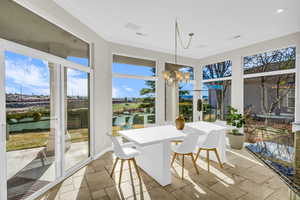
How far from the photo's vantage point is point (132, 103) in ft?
14.7

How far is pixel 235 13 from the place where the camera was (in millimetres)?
2676

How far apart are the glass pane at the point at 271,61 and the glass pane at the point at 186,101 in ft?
6.70

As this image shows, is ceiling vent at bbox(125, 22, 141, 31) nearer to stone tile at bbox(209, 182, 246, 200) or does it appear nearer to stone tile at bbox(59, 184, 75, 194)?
stone tile at bbox(59, 184, 75, 194)

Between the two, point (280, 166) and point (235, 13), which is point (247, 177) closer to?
point (280, 166)

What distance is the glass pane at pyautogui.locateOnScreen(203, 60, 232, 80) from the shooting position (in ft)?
15.9

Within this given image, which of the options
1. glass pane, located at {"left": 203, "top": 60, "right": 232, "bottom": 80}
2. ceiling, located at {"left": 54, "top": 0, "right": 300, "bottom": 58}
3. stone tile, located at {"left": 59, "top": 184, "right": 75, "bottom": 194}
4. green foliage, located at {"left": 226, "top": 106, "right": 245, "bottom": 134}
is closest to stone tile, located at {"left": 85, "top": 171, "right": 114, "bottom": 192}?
stone tile, located at {"left": 59, "top": 184, "right": 75, "bottom": 194}

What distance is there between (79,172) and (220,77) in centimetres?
512

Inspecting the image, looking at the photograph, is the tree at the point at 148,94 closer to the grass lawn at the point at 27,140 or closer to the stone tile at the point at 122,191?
the stone tile at the point at 122,191

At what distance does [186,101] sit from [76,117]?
410 centimetres

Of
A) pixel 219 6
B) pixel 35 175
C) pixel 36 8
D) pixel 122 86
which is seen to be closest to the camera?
pixel 36 8

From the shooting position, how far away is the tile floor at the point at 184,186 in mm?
2145

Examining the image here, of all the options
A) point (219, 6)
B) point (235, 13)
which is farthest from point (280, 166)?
point (235, 13)

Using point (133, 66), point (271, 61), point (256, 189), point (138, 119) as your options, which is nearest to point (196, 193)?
point (256, 189)

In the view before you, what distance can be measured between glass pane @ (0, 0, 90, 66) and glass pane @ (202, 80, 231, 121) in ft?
15.0
